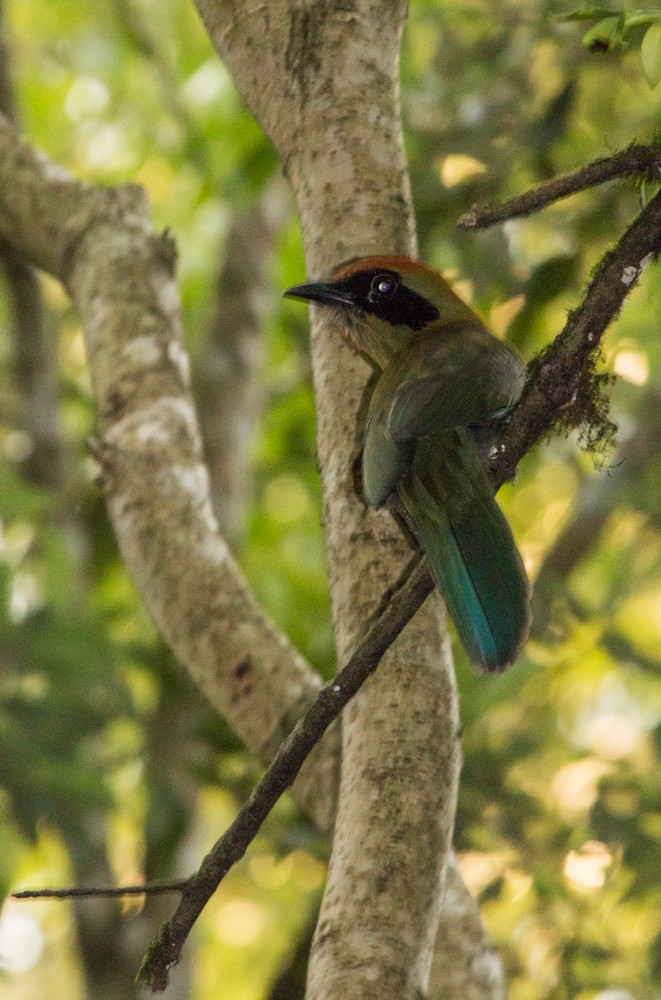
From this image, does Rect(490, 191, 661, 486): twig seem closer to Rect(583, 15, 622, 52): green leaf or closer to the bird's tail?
the bird's tail

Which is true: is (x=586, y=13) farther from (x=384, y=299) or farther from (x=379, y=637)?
(x=379, y=637)

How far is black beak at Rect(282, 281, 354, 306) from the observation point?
3.01 metres

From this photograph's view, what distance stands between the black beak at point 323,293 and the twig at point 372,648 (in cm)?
92

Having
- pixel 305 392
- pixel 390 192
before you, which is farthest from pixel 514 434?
pixel 305 392

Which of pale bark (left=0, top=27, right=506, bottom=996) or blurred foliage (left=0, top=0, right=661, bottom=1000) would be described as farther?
blurred foliage (left=0, top=0, right=661, bottom=1000)

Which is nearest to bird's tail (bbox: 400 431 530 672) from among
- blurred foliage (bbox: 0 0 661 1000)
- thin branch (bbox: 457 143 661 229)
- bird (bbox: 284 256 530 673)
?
bird (bbox: 284 256 530 673)

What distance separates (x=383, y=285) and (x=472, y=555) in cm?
94

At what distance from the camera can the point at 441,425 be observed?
2.82 m

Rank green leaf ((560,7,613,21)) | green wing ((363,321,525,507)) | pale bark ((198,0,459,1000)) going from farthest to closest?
green wing ((363,321,525,507))
green leaf ((560,7,613,21))
pale bark ((198,0,459,1000))

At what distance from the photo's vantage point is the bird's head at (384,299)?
2998mm

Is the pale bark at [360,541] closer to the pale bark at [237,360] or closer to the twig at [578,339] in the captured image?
the twig at [578,339]

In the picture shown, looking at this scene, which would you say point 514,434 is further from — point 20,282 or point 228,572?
point 20,282

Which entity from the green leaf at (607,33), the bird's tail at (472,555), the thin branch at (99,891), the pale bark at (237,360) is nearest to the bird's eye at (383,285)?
the bird's tail at (472,555)

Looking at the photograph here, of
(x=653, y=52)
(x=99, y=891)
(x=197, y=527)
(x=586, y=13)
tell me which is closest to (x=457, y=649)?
(x=197, y=527)
